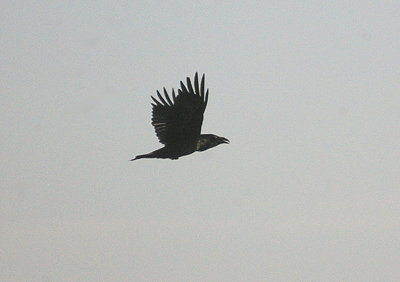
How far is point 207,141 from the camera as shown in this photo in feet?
124

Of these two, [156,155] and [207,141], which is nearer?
[156,155]

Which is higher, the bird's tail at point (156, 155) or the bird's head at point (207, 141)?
the bird's head at point (207, 141)

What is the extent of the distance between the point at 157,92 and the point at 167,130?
1.14m

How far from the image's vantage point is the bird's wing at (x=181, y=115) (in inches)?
1431

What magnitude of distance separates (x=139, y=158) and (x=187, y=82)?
2502mm

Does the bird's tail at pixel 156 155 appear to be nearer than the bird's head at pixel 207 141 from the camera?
Yes

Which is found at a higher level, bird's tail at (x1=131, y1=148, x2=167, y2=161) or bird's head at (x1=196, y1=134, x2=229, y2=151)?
bird's head at (x1=196, y1=134, x2=229, y2=151)

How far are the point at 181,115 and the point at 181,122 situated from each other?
25 cm

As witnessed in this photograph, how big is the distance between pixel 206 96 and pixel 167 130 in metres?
1.66

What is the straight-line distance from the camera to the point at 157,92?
1451 inches

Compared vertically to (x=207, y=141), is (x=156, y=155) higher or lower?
lower

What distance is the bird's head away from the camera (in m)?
37.7

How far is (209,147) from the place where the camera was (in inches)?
1492

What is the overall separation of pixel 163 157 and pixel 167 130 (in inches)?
29.8
